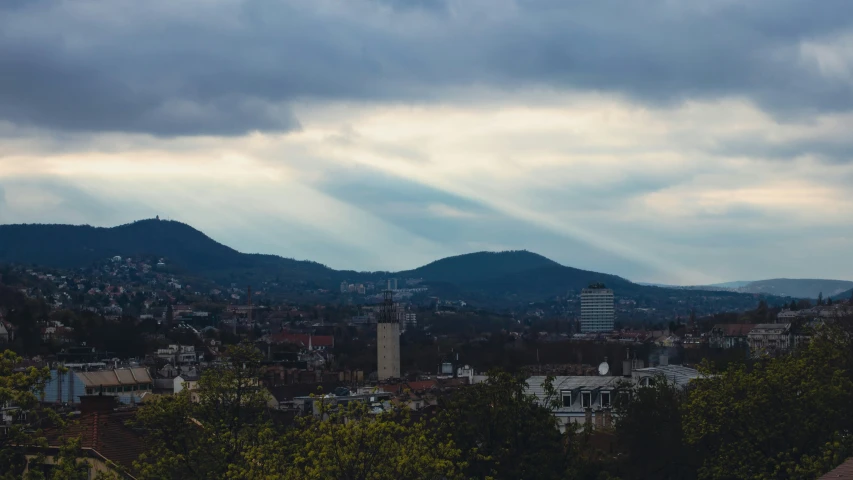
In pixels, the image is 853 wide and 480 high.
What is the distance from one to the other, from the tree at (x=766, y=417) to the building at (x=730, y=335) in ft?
399

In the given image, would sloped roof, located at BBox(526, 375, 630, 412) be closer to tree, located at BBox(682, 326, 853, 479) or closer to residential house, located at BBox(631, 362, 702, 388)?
residential house, located at BBox(631, 362, 702, 388)

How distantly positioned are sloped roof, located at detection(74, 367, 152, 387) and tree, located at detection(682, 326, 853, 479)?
172ft

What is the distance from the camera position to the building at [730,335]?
544 feet

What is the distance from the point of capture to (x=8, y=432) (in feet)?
68.7

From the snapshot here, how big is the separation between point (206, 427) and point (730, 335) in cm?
15885

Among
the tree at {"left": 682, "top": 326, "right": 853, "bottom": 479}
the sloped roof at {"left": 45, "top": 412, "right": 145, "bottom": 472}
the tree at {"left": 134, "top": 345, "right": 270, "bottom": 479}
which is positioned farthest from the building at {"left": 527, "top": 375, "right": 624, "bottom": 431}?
the tree at {"left": 134, "top": 345, "right": 270, "bottom": 479}

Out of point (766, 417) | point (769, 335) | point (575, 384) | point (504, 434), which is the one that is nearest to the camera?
point (504, 434)

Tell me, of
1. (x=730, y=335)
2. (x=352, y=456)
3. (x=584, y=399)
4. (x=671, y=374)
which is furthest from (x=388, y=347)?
(x=352, y=456)

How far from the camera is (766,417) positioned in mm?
36875

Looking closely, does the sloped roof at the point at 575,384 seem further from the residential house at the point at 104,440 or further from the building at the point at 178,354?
the building at the point at 178,354

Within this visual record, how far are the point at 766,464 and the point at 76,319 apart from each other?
128 meters

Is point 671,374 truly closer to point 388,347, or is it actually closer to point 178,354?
point 388,347

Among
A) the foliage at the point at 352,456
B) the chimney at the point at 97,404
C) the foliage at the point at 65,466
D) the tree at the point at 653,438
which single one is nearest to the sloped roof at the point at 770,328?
the tree at the point at 653,438

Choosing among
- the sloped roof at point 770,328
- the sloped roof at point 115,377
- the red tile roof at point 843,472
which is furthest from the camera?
the sloped roof at point 770,328
